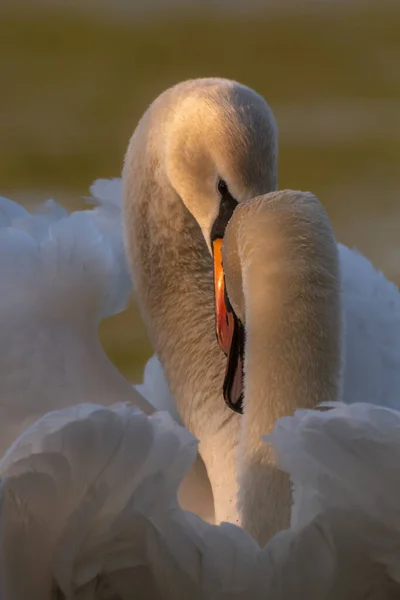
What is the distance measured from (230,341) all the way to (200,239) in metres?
A: 0.45

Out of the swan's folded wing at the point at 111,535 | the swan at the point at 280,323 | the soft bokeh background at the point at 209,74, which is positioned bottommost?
the soft bokeh background at the point at 209,74

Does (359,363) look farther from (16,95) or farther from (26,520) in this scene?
(16,95)

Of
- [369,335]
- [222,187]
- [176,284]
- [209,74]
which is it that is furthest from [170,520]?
[209,74]

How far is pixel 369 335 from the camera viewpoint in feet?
9.95

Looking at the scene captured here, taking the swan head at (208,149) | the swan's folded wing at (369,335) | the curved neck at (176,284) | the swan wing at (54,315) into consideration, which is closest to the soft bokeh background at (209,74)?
the swan's folded wing at (369,335)

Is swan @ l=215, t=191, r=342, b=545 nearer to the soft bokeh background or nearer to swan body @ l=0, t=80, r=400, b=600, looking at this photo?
swan body @ l=0, t=80, r=400, b=600

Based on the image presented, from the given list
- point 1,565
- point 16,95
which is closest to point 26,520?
point 1,565

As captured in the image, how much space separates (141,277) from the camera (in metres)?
2.88

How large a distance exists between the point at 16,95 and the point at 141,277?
2.96 m

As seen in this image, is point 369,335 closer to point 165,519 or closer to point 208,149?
point 208,149

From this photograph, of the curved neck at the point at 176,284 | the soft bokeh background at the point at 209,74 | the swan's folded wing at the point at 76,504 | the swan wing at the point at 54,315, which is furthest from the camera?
the soft bokeh background at the point at 209,74

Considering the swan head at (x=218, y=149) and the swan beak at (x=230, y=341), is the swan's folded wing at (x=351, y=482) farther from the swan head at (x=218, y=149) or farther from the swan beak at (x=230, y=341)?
the swan head at (x=218, y=149)

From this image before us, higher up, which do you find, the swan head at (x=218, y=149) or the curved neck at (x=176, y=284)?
the swan head at (x=218, y=149)

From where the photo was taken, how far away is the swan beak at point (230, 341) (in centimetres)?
239
